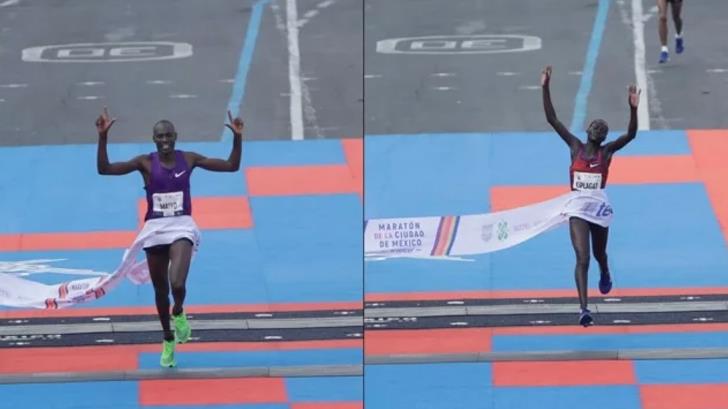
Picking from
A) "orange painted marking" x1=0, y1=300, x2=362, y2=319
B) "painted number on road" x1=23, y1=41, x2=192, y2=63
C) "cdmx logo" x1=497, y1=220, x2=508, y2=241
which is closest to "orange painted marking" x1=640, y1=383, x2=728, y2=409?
"cdmx logo" x1=497, y1=220, x2=508, y2=241

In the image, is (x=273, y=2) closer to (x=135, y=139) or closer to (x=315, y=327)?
(x=135, y=139)

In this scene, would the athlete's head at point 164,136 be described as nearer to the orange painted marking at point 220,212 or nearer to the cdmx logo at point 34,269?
the cdmx logo at point 34,269

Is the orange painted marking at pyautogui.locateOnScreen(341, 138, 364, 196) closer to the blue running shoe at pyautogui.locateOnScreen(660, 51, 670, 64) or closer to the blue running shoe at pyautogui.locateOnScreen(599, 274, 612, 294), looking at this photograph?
the blue running shoe at pyautogui.locateOnScreen(599, 274, 612, 294)

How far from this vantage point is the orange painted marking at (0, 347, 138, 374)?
16.4 metres

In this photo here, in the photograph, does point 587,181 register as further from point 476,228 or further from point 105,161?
point 105,161

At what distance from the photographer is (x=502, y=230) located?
17.9 m

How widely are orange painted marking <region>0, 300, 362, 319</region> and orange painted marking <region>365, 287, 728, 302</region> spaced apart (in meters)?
0.41

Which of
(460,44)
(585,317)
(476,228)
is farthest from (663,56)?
(585,317)

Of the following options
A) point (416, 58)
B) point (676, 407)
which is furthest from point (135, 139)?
point (676, 407)

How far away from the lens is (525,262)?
18875 millimetres

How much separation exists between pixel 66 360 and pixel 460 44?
10.2m

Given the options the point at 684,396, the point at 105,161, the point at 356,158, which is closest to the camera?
the point at 684,396

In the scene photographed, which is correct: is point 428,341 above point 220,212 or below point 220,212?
above

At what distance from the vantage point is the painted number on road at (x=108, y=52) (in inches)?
997
